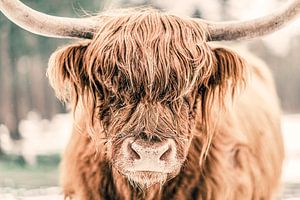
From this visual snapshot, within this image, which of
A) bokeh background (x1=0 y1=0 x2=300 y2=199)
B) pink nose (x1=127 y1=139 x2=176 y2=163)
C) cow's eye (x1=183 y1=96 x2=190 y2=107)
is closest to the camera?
pink nose (x1=127 y1=139 x2=176 y2=163)

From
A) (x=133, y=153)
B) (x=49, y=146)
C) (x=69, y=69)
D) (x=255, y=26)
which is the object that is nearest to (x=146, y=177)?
(x=133, y=153)

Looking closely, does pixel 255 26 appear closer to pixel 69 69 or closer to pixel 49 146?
pixel 69 69

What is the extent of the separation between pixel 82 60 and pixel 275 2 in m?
0.82

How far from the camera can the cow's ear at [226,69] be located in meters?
1.65

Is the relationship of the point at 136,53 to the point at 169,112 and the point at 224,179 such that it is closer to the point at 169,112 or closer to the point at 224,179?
the point at 169,112

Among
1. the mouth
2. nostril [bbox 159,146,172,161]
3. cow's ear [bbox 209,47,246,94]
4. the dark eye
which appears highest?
cow's ear [bbox 209,47,246,94]

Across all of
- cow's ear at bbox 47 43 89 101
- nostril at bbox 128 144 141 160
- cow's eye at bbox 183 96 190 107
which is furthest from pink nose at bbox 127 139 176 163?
cow's ear at bbox 47 43 89 101

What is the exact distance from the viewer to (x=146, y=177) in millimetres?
1557

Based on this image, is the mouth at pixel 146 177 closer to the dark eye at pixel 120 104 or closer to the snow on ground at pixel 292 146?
the dark eye at pixel 120 104

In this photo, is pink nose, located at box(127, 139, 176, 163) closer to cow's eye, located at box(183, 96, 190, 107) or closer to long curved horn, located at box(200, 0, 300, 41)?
cow's eye, located at box(183, 96, 190, 107)

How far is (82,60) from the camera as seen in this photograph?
5.34ft

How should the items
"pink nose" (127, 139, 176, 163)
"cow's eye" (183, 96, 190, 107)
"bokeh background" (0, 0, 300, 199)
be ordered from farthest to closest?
"bokeh background" (0, 0, 300, 199) → "cow's eye" (183, 96, 190, 107) → "pink nose" (127, 139, 176, 163)

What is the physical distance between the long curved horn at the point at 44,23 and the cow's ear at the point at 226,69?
11.5 inches

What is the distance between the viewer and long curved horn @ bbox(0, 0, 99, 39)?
1.52 m
